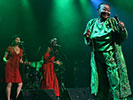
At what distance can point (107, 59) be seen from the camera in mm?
2711

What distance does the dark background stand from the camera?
746 centimetres

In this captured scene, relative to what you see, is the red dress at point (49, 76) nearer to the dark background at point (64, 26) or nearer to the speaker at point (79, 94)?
the dark background at point (64, 26)

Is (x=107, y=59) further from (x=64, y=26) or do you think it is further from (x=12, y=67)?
(x=64, y=26)

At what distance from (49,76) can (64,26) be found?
255 centimetres

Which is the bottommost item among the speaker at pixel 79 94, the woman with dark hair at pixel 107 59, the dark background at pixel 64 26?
the speaker at pixel 79 94

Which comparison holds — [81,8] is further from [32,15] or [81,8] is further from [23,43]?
[23,43]

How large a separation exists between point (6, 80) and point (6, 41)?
140 centimetres

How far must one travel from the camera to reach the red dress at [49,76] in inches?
262

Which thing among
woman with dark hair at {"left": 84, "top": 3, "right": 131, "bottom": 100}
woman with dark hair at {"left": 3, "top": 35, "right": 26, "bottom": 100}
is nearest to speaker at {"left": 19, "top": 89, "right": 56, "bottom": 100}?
woman with dark hair at {"left": 3, "top": 35, "right": 26, "bottom": 100}

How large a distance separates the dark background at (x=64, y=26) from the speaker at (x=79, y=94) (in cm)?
239

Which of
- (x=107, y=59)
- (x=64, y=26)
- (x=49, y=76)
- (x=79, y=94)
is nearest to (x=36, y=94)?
(x=79, y=94)

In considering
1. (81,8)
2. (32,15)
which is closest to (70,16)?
(81,8)

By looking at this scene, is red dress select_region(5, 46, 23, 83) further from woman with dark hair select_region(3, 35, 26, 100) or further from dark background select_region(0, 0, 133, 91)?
dark background select_region(0, 0, 133, 91)

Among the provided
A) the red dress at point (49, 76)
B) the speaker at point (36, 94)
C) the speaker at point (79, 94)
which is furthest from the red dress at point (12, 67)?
the speaker at point (79, 94)
